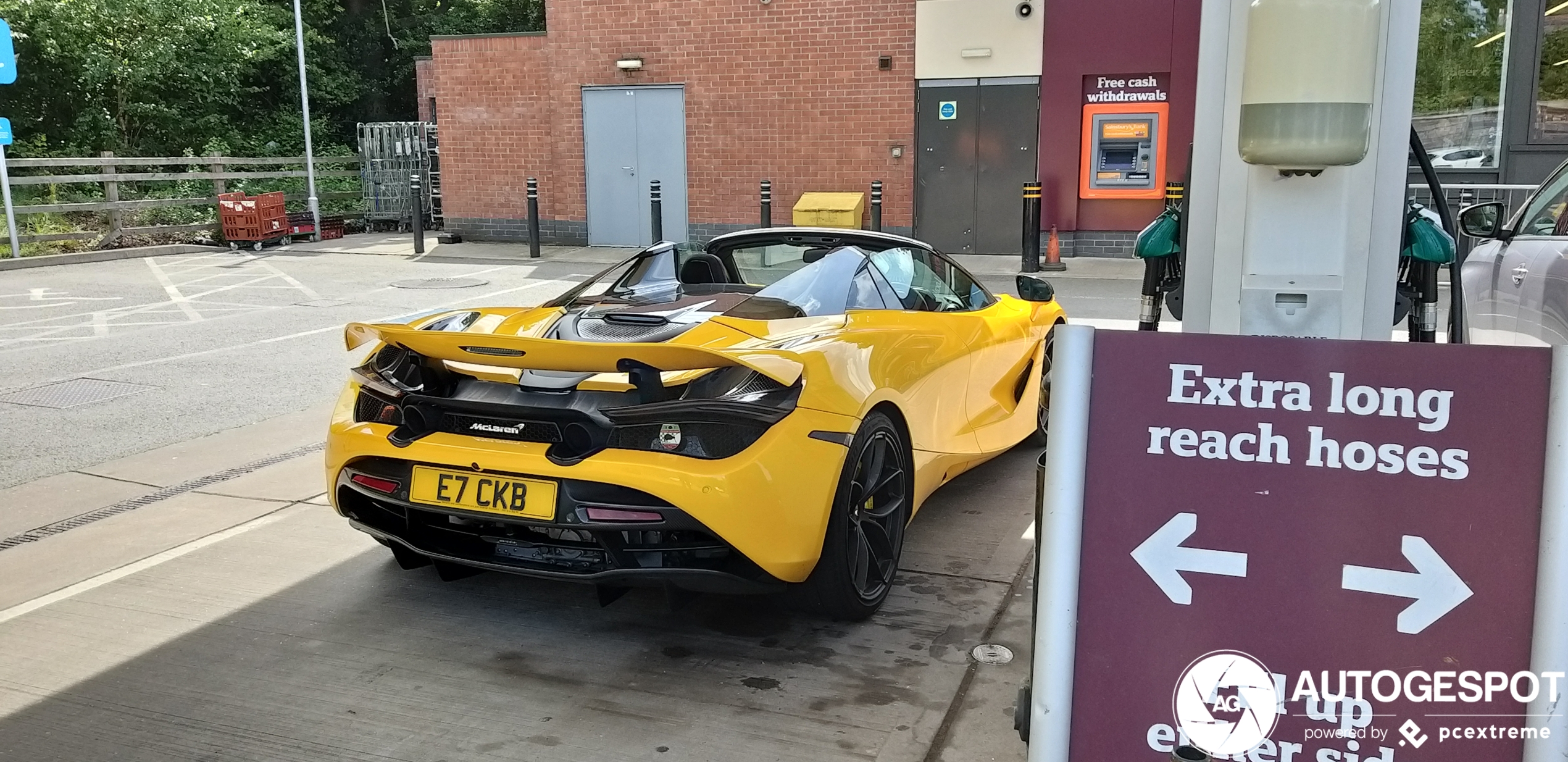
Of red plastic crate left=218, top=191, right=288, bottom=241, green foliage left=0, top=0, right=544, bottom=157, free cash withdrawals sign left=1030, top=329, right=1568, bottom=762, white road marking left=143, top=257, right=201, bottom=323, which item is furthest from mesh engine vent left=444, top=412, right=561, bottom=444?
green foliage left=0, top=0, right=544, bottom=157

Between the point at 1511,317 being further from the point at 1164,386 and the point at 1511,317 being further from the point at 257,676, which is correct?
the point at 257,676

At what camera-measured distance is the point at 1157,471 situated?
2.37 m

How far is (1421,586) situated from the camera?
2215mm

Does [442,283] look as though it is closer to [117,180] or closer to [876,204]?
[876,204]

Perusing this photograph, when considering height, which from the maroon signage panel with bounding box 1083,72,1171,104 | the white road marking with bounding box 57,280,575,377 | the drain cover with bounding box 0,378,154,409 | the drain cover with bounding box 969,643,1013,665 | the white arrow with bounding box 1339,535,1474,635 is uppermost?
the maroon signage panel with bounding box 1083,72,1171,104

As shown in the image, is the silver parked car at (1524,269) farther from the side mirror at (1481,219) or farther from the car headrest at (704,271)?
the car headrest at (704,271)

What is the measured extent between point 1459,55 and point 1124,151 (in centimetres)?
402

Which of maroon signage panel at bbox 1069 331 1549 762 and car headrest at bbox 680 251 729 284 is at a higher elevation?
car headrest at bbox 680 251 729 284

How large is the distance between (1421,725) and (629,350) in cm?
218

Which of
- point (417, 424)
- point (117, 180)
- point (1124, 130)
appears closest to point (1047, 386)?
point (417, 424)

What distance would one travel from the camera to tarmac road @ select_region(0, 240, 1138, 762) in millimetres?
3225

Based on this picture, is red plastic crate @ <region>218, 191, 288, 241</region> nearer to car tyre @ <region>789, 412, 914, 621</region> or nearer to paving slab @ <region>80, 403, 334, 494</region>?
paving slab @ <region>80, 403, 334, 494</region>

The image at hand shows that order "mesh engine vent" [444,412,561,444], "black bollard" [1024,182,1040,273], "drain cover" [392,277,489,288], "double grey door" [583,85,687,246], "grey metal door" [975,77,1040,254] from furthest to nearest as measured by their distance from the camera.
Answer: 1. "double grey door" [583,85,687,246]
2. "grey metal door" [975,77,1040,254]
3. "black bollard" [1024,182,1040,273]
4. "drain cover" [392,277,489,288]
5. "mesh engine vent" [444,412,561,444]

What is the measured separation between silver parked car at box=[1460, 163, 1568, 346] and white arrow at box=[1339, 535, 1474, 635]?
9.78 feet
